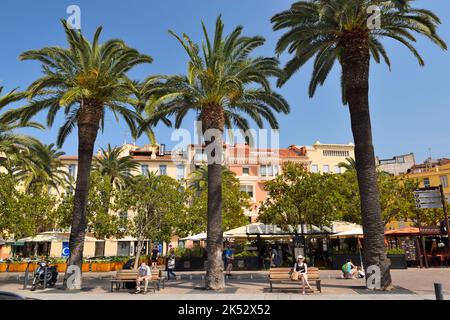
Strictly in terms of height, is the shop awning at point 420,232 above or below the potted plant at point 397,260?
above

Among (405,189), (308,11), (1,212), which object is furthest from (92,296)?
(405,189)

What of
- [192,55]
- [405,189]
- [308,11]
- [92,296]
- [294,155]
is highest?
[294,155]

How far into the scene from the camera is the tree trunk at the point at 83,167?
16.9m

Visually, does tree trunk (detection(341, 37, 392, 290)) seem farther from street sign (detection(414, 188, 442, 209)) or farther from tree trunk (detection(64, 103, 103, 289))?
tree trunk (detection(64, 103, 103, 289))

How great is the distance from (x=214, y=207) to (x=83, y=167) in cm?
683

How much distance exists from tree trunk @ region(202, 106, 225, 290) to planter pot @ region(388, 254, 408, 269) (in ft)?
45.1

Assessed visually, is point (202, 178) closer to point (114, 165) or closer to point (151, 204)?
point (114, 165)

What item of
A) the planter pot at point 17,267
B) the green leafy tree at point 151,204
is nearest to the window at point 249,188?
the green leafy tree at point 151,204

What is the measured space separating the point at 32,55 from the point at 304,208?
19425 mm

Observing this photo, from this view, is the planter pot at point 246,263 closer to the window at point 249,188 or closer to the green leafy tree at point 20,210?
the green leafy tree at point 20,210

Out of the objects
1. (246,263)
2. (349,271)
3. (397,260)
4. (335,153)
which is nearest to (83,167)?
(246,263)

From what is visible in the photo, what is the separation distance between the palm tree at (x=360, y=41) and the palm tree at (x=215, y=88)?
64.3 inches

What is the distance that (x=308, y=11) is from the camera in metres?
16.1
